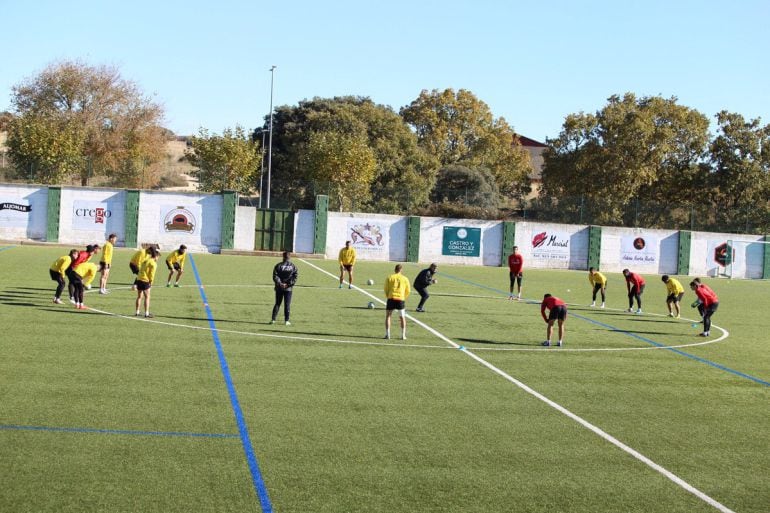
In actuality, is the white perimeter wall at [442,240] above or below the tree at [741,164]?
below

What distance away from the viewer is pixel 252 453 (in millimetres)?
9719

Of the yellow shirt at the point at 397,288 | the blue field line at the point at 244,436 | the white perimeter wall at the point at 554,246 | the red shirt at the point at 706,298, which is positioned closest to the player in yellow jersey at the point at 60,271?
the blue field line at the point at 244,436

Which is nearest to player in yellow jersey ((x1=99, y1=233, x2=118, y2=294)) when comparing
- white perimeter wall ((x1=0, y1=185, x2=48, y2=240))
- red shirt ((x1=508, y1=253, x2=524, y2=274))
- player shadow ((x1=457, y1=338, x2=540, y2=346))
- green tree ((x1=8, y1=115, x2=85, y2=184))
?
player shadow ((x1=457, y1=338, x2=540, y2=346))

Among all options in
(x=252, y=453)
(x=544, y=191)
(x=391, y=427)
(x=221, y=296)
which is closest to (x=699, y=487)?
(x=391, y=427)

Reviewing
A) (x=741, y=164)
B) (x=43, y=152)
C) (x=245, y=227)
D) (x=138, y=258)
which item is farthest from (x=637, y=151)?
(x=138, y=258)

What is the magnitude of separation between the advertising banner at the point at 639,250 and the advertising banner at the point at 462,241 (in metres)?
8.91

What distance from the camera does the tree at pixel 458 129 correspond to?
78438 mm

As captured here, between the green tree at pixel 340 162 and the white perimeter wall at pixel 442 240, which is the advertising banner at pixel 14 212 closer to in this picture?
the green tree at pixel 340 162

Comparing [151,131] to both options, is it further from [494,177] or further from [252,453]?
[252,453]

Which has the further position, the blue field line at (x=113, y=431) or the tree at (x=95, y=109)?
the tree at (x=95, y=109)

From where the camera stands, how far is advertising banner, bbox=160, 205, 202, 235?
45031 millimetres

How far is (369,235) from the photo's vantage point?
46.6m

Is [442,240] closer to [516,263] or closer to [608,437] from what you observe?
[516,263]

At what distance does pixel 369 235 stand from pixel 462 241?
17.2 feet
